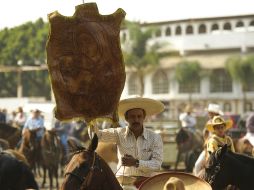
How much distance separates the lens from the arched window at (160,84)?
91.7 m

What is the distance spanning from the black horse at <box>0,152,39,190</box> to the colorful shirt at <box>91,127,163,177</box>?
1.69 m

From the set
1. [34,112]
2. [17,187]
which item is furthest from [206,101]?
[17,187]

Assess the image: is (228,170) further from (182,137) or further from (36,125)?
(182,137)

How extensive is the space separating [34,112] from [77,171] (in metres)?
18.6

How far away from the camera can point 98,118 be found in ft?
25.4

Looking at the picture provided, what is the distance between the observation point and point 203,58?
89438 millimetres

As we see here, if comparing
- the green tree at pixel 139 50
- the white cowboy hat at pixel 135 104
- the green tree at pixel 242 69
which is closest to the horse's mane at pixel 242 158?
→ the white cowboy hat at pixel 135 104

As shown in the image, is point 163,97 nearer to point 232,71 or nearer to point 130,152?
point 232,71

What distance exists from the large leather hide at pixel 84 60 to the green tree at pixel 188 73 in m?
77.2

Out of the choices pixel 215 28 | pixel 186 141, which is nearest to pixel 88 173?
pixel 186 141

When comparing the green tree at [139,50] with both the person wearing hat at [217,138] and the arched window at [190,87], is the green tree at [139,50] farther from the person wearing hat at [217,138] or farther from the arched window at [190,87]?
the person wearing hat at [217,138]

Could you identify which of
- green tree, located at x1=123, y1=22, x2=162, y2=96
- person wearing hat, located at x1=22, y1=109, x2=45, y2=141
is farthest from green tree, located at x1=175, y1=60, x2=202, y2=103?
person wearing hat, located at x1=22, y1=109, x2=45, y2=141

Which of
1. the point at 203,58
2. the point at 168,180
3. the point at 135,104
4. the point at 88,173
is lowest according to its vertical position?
the point at 203,58

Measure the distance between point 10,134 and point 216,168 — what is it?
624 inches
